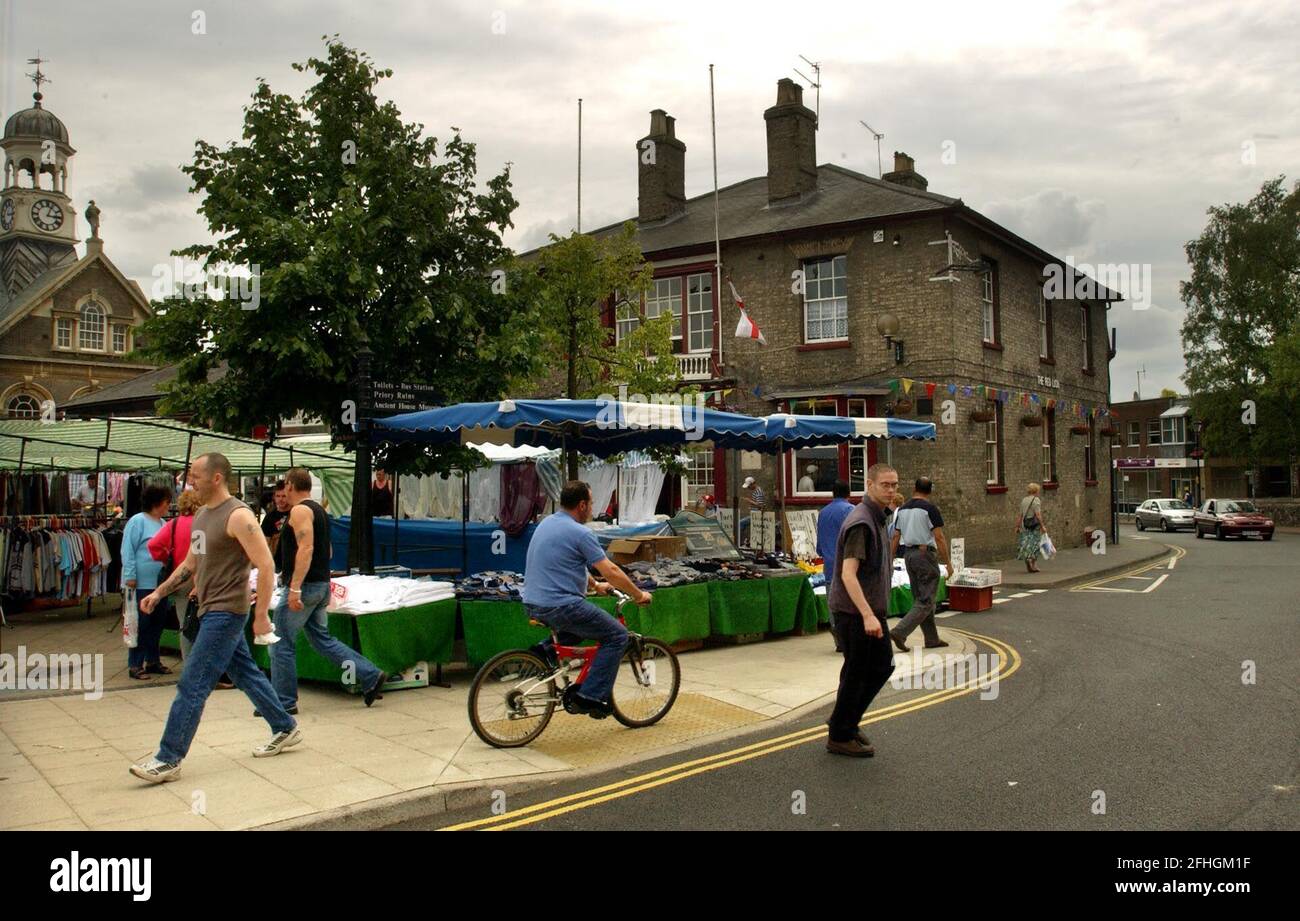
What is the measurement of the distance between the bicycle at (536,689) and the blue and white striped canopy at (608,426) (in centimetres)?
382

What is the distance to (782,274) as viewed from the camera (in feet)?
79.5

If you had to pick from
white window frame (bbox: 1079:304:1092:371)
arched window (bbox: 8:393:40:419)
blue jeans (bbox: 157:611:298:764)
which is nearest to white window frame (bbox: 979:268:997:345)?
white window frame (bbox: 1079:304:1092:371)

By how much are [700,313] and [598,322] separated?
6.65m

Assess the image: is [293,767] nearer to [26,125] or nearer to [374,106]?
[374,106]

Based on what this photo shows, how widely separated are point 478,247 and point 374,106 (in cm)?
227

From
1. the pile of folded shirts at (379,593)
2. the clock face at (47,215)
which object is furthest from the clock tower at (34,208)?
the pile of folded shirts at (379,593)

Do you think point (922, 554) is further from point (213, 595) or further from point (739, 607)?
point (213, 595)

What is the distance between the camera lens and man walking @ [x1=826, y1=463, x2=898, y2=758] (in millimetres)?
6574

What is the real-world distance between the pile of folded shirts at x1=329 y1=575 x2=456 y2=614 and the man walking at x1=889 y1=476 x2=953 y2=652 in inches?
192

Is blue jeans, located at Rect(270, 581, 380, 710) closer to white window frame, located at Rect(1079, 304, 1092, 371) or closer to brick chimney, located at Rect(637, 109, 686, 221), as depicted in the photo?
brick chimney, located at Rect(637, 109, 686, 221)

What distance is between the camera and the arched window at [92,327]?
1980 inches

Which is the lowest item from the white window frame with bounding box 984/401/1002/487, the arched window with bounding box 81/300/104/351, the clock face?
the white window frame with bounding box 984/401/1002/487

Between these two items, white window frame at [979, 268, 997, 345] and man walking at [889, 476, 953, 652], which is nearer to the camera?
man walking at [889, 476, 953, 652]
